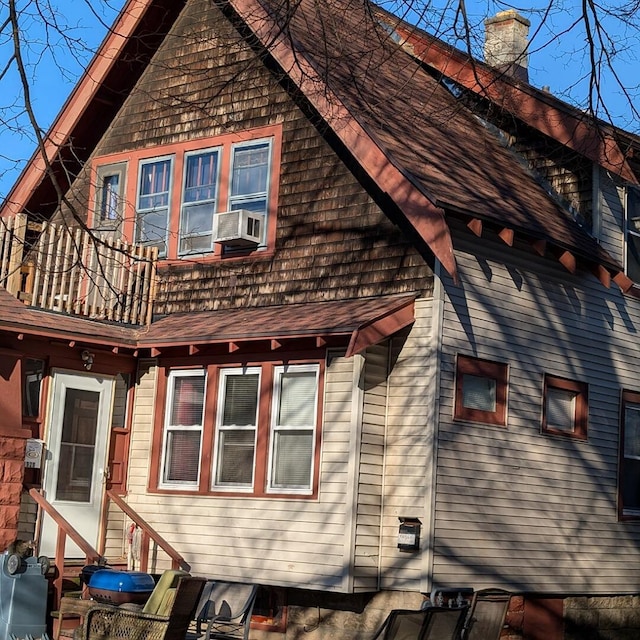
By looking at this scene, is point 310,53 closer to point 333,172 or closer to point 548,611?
point 333,172

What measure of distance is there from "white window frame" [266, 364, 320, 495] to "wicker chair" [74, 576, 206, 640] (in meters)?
2.90

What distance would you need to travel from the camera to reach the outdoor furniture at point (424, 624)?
920cm

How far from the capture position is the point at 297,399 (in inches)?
524

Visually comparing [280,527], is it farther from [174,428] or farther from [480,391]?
[480,391]

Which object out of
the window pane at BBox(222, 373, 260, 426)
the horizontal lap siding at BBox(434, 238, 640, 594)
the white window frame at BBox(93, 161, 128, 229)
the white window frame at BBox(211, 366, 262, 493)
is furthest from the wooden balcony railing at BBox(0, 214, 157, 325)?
the horizontal lap siding at BBox(434, 238, 640, 594)

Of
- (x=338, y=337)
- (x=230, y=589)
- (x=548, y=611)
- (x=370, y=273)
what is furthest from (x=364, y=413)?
(x=548, y=611)

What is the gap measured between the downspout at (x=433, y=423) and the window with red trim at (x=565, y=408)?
2.11 meters

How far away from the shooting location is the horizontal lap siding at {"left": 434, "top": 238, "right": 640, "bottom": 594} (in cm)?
1262

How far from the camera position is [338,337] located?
1248cm

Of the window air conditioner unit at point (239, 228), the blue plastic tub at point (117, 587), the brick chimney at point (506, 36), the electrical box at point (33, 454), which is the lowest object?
the blue plastic tub at point (117, 587)

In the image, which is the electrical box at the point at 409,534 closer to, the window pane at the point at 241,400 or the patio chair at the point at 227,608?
the patio chair at the point at 227,608

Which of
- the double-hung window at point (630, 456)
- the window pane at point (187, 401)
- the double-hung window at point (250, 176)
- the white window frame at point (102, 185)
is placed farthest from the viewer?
the white window frame at point (102, 185)

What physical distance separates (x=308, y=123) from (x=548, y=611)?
686 centimetres

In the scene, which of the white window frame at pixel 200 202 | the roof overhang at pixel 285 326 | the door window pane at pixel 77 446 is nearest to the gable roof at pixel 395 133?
the roof overhang at pixel 285 326
